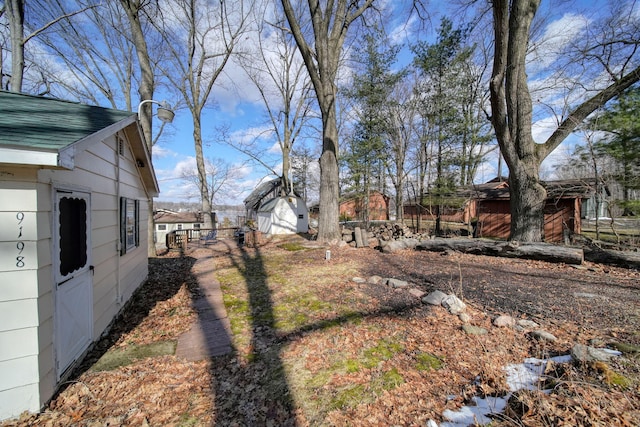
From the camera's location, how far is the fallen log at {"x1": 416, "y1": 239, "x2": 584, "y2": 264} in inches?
257

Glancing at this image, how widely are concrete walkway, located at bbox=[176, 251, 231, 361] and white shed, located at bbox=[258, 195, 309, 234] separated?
1242 cm

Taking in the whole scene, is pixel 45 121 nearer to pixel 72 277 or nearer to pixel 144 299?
pixel 72 277

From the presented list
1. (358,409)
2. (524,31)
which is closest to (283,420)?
(358,409)

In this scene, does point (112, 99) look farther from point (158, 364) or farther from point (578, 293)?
point (578, 293)

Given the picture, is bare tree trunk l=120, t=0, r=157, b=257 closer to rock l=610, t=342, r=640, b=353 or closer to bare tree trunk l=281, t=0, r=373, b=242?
bare tree trunk l=281, t=0, r=373, b=242

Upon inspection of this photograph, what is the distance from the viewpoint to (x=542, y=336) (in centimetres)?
309

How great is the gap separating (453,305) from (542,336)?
1084mm

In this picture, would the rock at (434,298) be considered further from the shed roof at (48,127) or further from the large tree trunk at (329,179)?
the large tree trunk at (329,179)

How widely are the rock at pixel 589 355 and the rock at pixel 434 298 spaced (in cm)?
177

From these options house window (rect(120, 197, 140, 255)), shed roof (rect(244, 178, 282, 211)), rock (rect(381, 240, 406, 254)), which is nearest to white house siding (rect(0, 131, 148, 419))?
house window (rect(120, 197, 140, 255))

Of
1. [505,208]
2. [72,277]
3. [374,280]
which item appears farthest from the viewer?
[505,208]

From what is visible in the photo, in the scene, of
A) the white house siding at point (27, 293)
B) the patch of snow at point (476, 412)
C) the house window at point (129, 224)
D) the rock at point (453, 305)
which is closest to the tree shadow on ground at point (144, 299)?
the white house siding at point (27, 293)

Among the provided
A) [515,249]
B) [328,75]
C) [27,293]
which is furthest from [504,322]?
[328,75]

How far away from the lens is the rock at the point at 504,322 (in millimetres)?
3460
